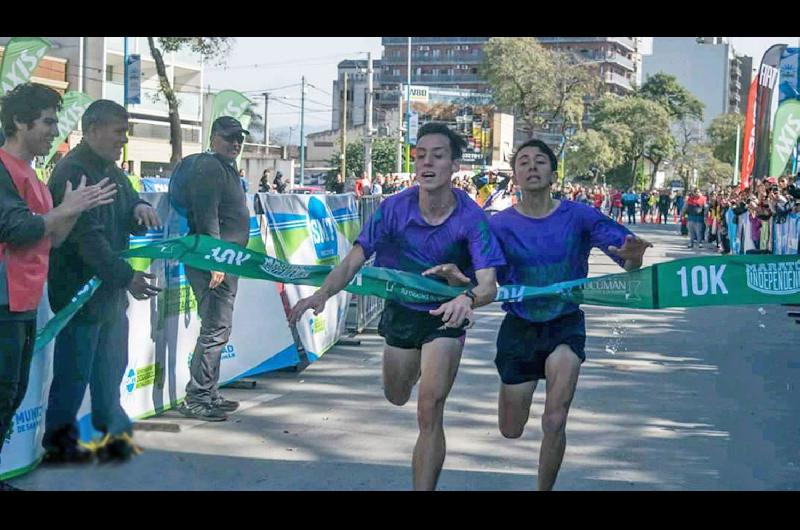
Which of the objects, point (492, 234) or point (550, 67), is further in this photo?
point (550, 67)

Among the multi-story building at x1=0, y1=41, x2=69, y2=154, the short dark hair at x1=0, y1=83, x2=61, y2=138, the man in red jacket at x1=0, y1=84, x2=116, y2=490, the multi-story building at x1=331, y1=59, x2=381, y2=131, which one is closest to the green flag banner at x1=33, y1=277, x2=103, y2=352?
the man in red jacket at x1=0, y1=84, x2=116, y2=490

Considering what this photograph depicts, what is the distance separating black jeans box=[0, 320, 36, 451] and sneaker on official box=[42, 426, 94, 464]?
912 millimetres

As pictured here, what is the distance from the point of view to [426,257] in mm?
5973

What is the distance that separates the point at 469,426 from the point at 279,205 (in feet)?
10.5

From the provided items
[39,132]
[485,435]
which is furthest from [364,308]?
[39,132]

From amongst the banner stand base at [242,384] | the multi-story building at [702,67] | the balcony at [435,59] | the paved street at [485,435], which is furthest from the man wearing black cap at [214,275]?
the multi-story building at [702,67]

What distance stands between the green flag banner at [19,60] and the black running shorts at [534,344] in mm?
12997

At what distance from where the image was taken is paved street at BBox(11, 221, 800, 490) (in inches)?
264

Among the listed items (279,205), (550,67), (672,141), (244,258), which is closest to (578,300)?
(244,258)
